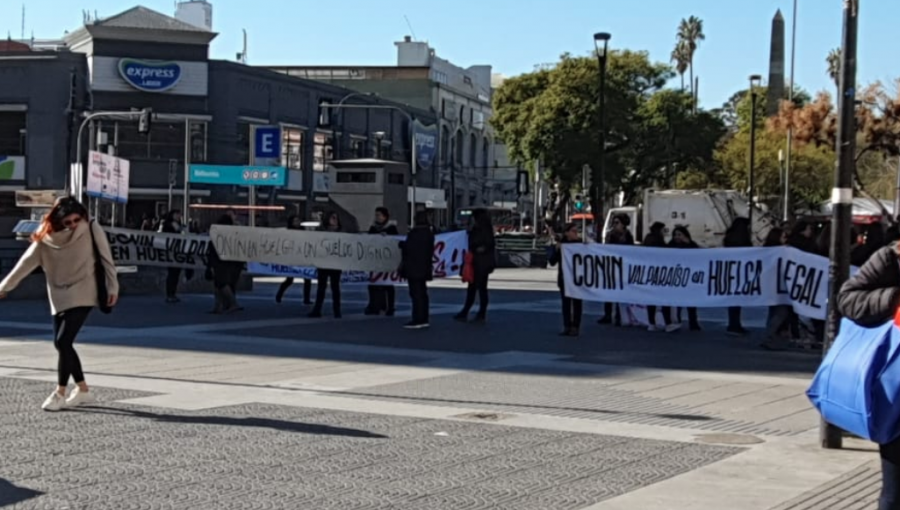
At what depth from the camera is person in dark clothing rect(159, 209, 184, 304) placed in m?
23.2

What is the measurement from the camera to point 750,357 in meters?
15.9

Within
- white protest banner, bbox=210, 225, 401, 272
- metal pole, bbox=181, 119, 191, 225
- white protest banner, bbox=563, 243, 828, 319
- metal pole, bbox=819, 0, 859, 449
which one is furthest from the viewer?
metal pole, bbox=181, 119, 191, 225

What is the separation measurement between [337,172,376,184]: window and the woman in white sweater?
25213mm

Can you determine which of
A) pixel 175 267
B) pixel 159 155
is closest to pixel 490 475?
pixel 175 267

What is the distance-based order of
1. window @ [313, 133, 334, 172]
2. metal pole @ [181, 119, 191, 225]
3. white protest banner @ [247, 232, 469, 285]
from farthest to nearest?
window @ [313, 133, 334, 172], metal pole @ [181, 119, 191, 225], white protest banner @ [247, 232, 469, 285]

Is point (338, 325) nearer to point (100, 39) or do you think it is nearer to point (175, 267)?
point (175, 267)

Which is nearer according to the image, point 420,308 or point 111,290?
point 111,290

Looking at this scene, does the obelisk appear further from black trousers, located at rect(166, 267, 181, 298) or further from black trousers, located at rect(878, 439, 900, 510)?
black trousers, located at rect(878, 439, 900, 510)

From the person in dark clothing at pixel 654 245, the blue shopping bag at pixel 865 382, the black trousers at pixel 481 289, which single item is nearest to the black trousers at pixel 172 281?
the black trousers at pixel 481 289

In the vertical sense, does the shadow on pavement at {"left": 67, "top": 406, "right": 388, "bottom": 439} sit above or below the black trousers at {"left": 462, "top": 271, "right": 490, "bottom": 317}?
below

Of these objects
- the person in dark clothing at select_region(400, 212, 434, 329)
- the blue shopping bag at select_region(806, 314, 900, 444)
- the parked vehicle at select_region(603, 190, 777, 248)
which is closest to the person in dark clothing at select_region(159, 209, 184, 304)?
the person in dark clothing at select_region(400, 212, 434, 329)

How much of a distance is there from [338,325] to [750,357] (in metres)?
6.64

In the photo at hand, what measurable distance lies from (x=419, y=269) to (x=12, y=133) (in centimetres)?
4147

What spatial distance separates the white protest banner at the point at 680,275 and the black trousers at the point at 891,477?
481 inches
